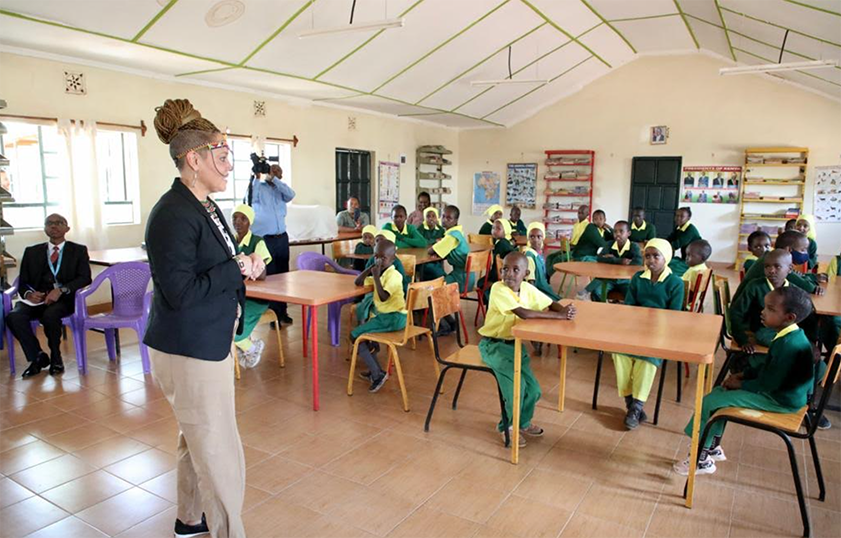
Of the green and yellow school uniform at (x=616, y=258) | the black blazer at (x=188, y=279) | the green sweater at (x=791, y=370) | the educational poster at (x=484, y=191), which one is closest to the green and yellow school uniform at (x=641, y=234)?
the green and yellow school uniform at (x=616, y=258)

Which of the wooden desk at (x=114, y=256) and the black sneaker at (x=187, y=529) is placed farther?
the wooden desk at (x=114, y=256)

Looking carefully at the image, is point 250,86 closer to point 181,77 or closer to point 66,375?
point 181,77

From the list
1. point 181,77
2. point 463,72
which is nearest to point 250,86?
point 181,77

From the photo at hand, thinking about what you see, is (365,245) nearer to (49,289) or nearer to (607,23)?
(49,289)

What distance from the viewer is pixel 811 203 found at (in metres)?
9.77

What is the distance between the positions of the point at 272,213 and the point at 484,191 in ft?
24.6

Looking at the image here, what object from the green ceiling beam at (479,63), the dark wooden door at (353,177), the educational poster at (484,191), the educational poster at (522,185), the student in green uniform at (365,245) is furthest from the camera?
the educational poster at (484,191)

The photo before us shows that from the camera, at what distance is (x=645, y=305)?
3.81 m

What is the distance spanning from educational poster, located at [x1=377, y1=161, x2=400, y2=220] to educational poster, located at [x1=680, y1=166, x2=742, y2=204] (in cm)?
510

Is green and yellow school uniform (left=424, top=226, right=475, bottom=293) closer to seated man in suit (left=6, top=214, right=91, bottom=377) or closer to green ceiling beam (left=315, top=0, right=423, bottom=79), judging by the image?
Answer: green ceiling beam (left=315, top=0, right=423, bottom=79)

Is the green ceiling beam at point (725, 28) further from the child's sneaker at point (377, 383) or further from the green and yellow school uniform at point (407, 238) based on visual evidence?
the child's sneaker at point (377, 383)

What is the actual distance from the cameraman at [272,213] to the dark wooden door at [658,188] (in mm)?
7453

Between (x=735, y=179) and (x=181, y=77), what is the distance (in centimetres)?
886

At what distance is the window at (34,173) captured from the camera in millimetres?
5660
